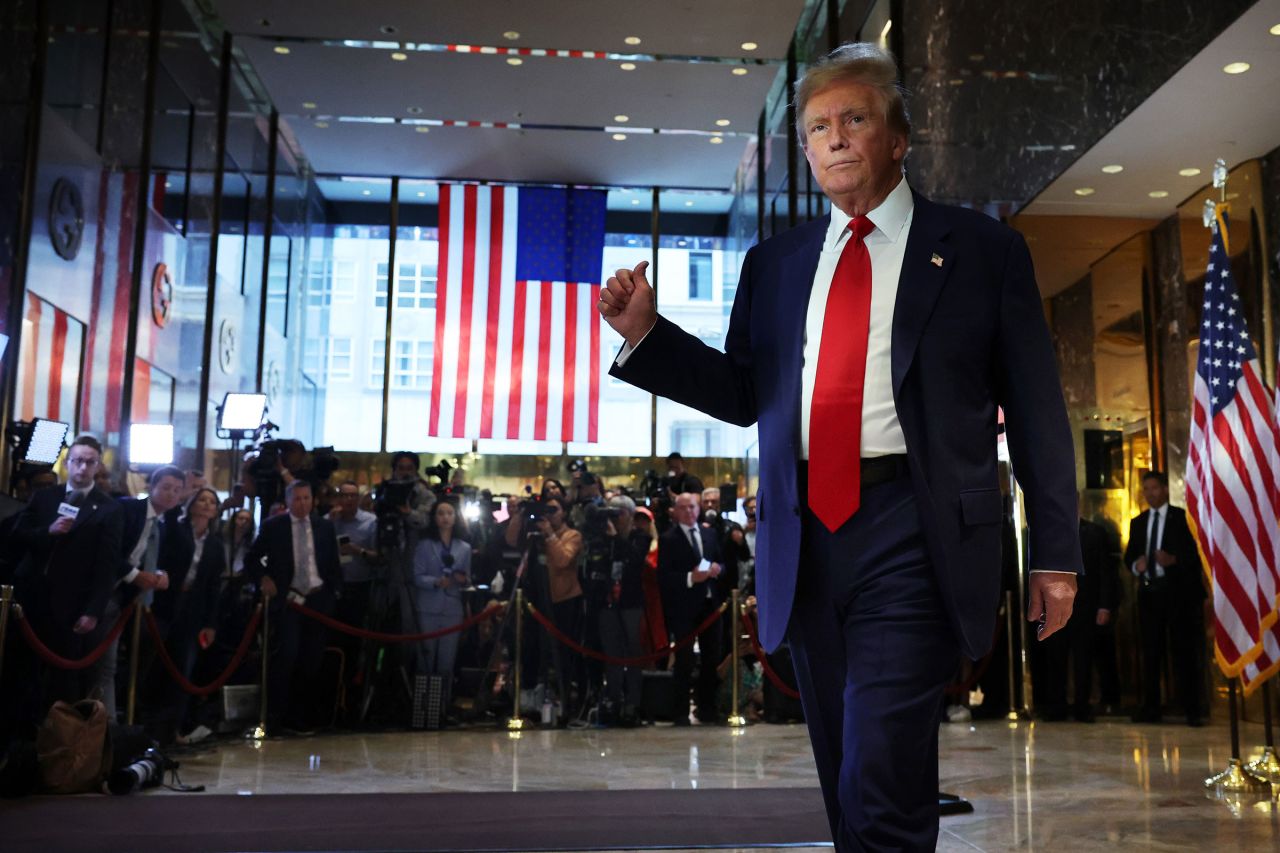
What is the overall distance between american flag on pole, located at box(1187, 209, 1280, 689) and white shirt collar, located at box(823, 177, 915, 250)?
439 cm

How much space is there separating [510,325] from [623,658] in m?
7.17

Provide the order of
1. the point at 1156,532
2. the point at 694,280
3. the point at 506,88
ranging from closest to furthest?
the point at 1156,532 < the point at 506,88 < the point at 694,280

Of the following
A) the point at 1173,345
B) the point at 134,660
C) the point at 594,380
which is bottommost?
the point at 134,660

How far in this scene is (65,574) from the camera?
597 centimetres

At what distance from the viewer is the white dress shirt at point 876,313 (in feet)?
6.26

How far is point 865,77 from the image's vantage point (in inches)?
79.8

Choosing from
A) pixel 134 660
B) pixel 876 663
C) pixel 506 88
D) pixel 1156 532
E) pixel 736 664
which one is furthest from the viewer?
pixel 506 88

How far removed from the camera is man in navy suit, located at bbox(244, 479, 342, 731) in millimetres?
7855

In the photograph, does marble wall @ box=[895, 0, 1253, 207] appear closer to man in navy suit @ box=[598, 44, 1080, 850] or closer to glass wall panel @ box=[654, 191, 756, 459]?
man in navy suit @ box=[598, 44, 1080, 850]

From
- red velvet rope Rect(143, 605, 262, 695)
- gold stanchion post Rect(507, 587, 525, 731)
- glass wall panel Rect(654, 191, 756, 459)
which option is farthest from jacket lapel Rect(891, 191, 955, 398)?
glass wall panel Rect(654, 191, 756, 459)

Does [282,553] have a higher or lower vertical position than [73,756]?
higher

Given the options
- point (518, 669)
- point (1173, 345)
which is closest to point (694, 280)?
point (1173, 345)

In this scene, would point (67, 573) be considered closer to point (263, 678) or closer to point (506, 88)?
point (263, 678)

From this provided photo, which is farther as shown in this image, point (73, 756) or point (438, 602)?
point (438, 602)
